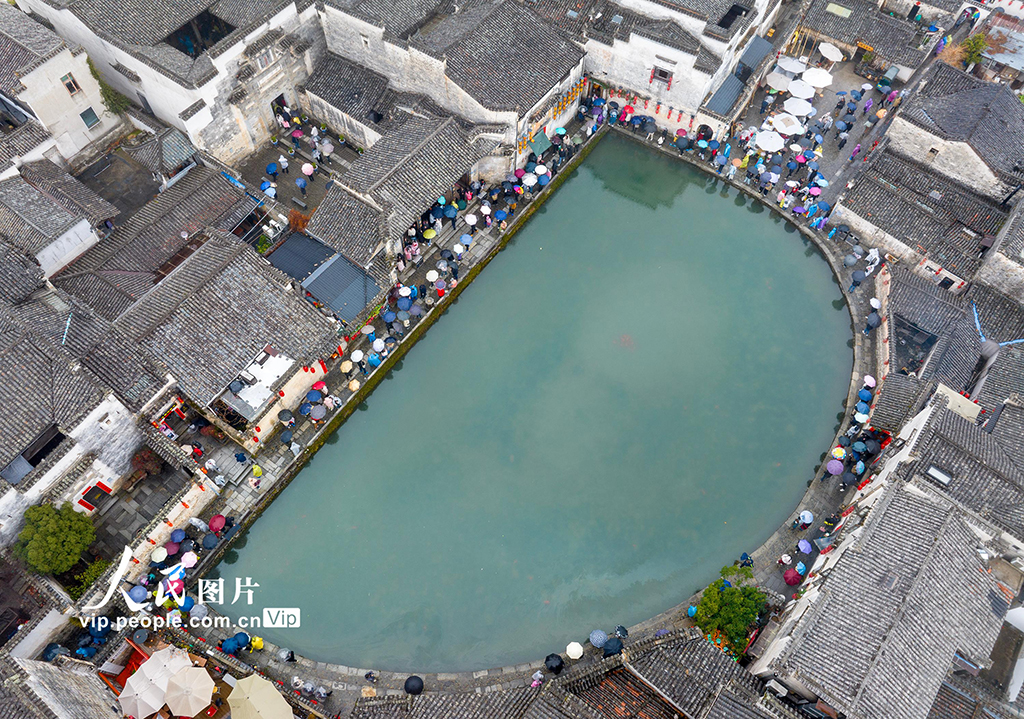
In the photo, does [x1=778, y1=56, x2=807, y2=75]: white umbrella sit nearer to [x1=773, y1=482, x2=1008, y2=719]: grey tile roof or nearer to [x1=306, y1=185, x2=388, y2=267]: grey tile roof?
[x1=306, y1=185, x2=388, y2=267]: grey tile roof

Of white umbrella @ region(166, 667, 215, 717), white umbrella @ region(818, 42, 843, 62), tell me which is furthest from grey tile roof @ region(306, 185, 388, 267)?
white umbrella @ region(818, 42, 843, 62)

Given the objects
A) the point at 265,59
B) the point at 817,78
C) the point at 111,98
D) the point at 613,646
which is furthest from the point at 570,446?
the point at 111,98

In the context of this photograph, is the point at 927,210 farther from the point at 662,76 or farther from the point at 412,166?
the point at 412,166

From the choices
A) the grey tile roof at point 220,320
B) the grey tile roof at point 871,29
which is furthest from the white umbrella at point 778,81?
the grey tile roof at point 220,320

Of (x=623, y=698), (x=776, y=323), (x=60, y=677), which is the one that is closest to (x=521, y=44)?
(x=776, y=323)

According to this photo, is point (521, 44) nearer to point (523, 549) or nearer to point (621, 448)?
point (621, 448)
